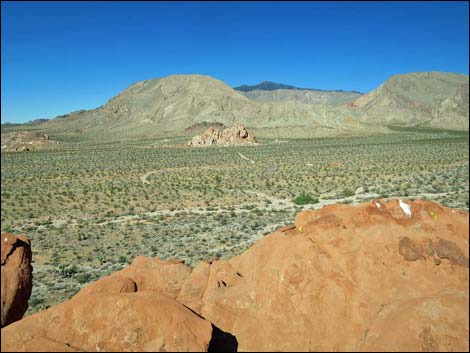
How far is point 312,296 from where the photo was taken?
718 cm

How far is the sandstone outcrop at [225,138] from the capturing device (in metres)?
93.4

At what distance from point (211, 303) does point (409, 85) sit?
8179 inches

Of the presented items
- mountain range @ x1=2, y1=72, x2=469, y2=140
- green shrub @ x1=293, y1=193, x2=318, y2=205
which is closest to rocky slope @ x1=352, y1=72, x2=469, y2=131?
mountain range @ x1=2, y1=72, x2=469, y2=140

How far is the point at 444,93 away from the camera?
589 feet

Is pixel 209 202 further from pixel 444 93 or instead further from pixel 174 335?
pixel 444 93

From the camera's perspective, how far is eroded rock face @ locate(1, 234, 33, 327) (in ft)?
23.8

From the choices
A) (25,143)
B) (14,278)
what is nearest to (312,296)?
(14,278)

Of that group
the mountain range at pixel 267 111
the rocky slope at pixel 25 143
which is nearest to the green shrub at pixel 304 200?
the rocky slope at pixel 25 143

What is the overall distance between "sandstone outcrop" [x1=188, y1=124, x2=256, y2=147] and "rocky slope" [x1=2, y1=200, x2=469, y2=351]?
84.5 m

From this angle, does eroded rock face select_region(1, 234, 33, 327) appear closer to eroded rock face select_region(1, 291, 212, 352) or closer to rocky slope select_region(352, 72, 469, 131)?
eroded rock face select_region(1, 291, 212, 352)

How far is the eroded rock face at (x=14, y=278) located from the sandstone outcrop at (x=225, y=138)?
8522 cm

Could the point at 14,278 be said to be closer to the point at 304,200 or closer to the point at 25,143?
the point at 304,200

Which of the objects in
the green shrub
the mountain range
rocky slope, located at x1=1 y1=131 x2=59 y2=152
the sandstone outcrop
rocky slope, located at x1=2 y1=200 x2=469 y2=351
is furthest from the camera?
the mountain range

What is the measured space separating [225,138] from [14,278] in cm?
8935
